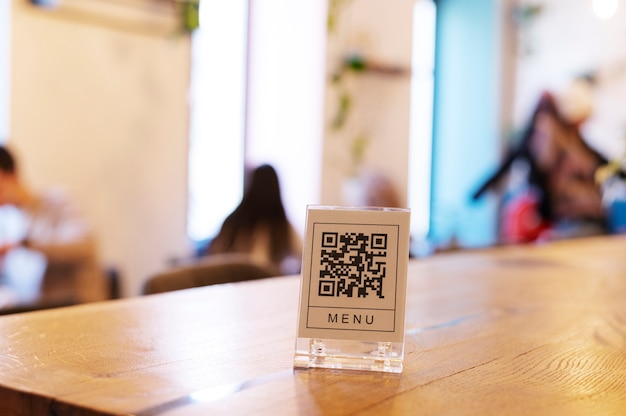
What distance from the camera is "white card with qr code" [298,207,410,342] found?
3.07 ft

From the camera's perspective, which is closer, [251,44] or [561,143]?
[251,44]

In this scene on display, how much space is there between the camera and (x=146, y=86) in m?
4.95

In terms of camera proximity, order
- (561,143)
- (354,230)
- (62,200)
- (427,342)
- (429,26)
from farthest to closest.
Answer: (429,26) < (561,143) < (62,200) < (427,342) < (354,230)

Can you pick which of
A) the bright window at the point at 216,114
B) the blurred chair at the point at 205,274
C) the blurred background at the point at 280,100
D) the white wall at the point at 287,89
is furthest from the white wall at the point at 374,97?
the blurred chair at the point at 205,274

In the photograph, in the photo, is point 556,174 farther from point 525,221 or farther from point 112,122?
point 112,122

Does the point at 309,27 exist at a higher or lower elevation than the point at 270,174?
higher

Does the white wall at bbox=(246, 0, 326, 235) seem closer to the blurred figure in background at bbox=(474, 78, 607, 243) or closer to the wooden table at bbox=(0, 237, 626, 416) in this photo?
the blurred figure in background at bbox=(474, 78, 607, 243)

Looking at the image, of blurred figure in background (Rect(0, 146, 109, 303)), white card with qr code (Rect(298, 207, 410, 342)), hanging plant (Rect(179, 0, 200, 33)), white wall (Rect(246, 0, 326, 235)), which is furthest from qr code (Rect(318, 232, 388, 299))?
white wall (Rect(246, 0, 326, 235))

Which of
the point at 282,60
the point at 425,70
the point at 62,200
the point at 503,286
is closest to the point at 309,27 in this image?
the point at 282,60

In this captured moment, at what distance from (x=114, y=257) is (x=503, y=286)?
11.2 ft

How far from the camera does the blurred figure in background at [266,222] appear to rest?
504 cm

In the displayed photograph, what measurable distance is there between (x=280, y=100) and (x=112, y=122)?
1662mm

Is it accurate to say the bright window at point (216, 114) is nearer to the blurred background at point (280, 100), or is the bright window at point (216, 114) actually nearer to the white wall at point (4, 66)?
the blurred background at point (280, 100)

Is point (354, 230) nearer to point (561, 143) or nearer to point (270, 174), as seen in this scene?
point (270, 174)
